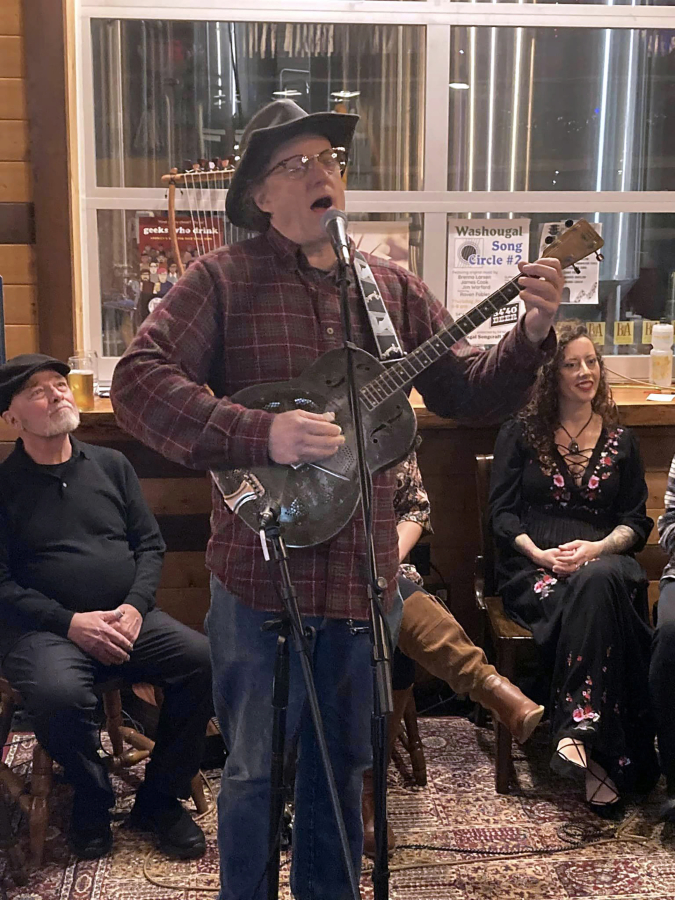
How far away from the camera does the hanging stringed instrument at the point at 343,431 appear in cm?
151

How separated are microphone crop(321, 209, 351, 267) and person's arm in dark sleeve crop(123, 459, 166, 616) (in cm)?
150

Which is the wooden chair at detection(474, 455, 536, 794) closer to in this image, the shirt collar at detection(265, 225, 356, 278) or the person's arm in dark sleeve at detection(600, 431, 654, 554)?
the person's arm in dark sleeve at detection(600, 431, 654, 554)

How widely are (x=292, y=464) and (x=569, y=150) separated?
2375mm

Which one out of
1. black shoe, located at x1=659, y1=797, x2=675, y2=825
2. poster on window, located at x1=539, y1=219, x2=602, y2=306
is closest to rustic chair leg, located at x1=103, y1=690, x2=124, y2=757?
black shoe, located at x1=659, y1=797, x2=675, y2=825

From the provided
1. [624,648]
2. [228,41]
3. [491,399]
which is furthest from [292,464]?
[228,41]

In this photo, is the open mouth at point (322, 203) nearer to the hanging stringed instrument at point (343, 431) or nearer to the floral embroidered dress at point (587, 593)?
the hanging stringed instrument at point (343, 431)

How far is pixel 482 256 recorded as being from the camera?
11.0 ft

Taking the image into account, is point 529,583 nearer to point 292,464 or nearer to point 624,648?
point 624,648

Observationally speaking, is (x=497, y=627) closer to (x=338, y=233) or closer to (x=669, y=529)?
(x=669, y=529)

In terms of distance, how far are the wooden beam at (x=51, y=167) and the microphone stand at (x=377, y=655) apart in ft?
6.44

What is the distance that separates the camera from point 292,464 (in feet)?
5.03

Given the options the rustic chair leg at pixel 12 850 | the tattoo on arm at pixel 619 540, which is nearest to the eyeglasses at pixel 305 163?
the tattoo on arm at pixel 619 540

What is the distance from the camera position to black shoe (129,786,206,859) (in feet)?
7.57

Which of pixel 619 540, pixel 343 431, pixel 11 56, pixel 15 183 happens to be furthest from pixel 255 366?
pixel 11 56
